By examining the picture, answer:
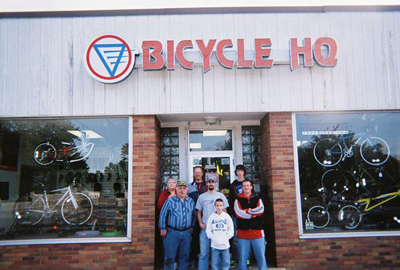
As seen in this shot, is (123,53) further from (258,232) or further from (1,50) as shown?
(258,232)

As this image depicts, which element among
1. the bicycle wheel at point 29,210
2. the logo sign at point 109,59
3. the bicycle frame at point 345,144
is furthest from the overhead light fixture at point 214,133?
the bicycle wheel at point 29,210

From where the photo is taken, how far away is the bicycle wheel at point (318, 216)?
293 inches

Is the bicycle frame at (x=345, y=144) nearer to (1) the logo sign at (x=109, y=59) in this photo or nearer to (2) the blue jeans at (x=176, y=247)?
(2) the blue jeans at (x=176, y=247)

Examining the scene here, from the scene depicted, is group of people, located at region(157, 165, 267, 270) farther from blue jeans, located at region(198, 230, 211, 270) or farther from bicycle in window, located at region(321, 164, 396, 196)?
bicycle in window, located at region(321, 164, 396, 196)

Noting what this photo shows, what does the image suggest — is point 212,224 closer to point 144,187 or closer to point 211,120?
point 144,187

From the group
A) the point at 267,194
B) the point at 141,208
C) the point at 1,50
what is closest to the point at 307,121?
the point at 267,194

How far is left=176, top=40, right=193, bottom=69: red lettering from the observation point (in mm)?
7410

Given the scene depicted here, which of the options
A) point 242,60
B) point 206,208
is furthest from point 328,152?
point 206,208

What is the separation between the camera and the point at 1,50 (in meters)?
7.77

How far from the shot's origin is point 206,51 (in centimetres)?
743

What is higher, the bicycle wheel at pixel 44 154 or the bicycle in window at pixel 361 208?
the bicycle wheel at pixel 44 154

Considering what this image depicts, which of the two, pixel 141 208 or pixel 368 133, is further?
pixel 368 133

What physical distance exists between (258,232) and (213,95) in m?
2.92

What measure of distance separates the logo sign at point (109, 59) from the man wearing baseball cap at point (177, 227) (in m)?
2.65
